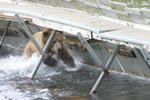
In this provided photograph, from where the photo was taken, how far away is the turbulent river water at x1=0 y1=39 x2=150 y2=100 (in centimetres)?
966

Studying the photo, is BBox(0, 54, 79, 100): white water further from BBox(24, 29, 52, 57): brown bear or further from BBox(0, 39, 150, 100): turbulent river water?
BBox(24, 29, 52, 57): brown bear

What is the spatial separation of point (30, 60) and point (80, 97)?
11.2 ft

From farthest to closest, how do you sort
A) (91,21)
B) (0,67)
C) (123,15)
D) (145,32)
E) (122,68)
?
1. (0,67)
2. (122,68)
3. (123,15)
4. (91,21)
5. (145,32)

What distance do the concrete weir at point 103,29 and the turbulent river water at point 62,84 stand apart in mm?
310

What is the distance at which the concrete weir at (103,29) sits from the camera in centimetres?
848

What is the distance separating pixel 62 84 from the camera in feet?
35.2

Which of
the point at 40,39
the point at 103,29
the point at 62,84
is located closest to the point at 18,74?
the point at 40,39

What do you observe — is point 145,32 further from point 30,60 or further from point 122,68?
point 30,60

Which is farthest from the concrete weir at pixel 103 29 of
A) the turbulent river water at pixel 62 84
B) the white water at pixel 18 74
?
the white water at pixel 18 74

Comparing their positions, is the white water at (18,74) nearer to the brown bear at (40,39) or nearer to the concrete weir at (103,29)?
the brown bear at (40,39)

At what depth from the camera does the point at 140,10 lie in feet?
33.1

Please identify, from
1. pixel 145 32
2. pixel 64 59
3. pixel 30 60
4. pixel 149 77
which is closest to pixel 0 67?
pixel 30 60

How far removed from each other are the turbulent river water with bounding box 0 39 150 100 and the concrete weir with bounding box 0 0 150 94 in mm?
310

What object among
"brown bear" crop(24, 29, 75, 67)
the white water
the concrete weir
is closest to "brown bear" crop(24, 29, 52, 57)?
"brown bear" crop(24, 29, 75, 67)
